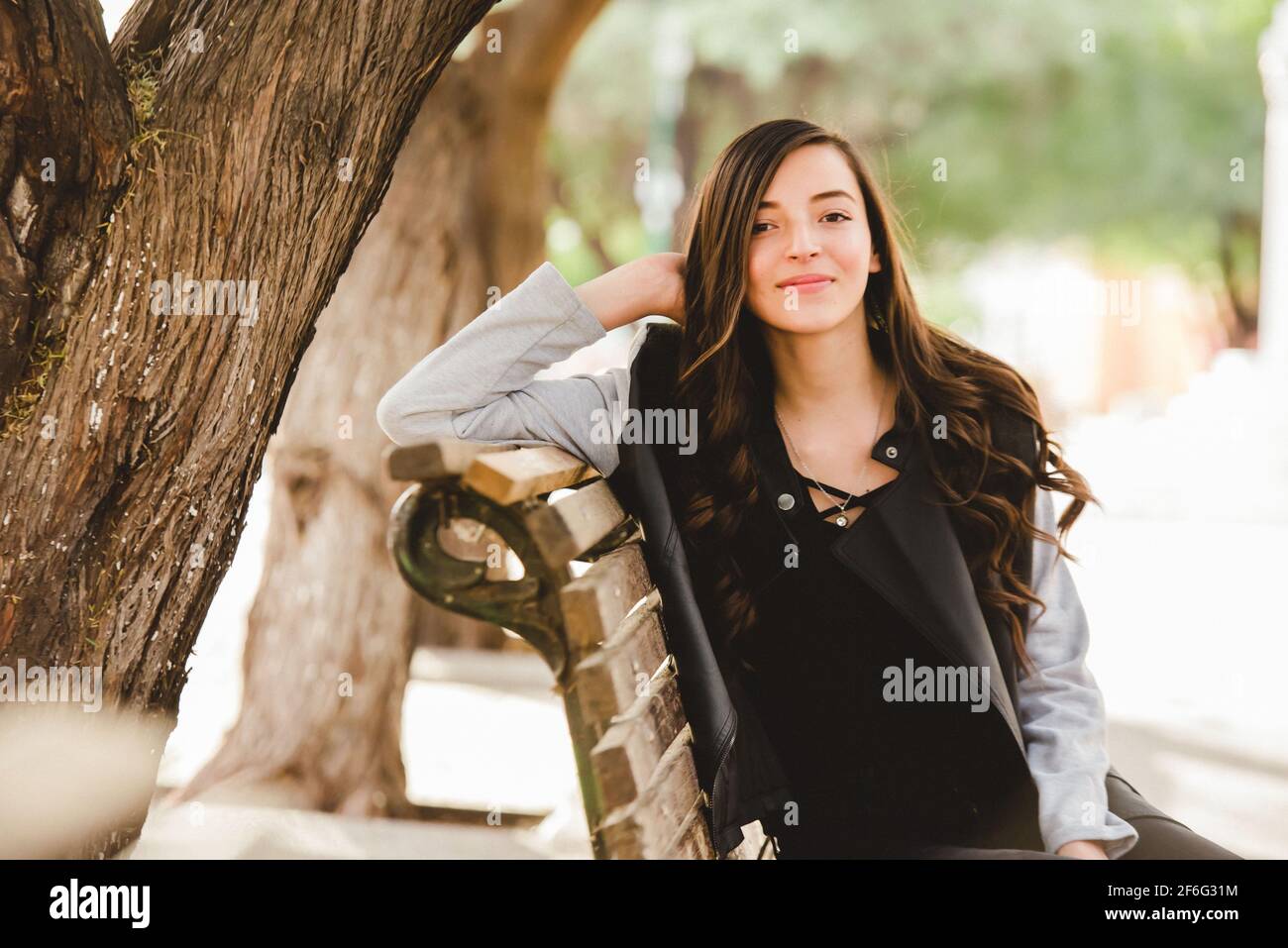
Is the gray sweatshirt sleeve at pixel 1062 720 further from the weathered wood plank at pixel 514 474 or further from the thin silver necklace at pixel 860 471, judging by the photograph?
the weathered wood plank at pixel 514 474

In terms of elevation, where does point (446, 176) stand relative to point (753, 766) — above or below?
above

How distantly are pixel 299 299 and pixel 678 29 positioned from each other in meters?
14.7

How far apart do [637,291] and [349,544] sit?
2554 millimetres

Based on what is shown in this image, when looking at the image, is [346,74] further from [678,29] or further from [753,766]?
[678,29]

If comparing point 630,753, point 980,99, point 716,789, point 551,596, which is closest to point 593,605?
point 551,596

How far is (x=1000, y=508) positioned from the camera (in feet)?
8.50

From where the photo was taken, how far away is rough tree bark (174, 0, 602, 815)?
4836 millimetres

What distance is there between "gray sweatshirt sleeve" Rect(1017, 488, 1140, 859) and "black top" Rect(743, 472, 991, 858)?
0.14 meters

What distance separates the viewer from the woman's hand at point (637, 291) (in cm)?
262
